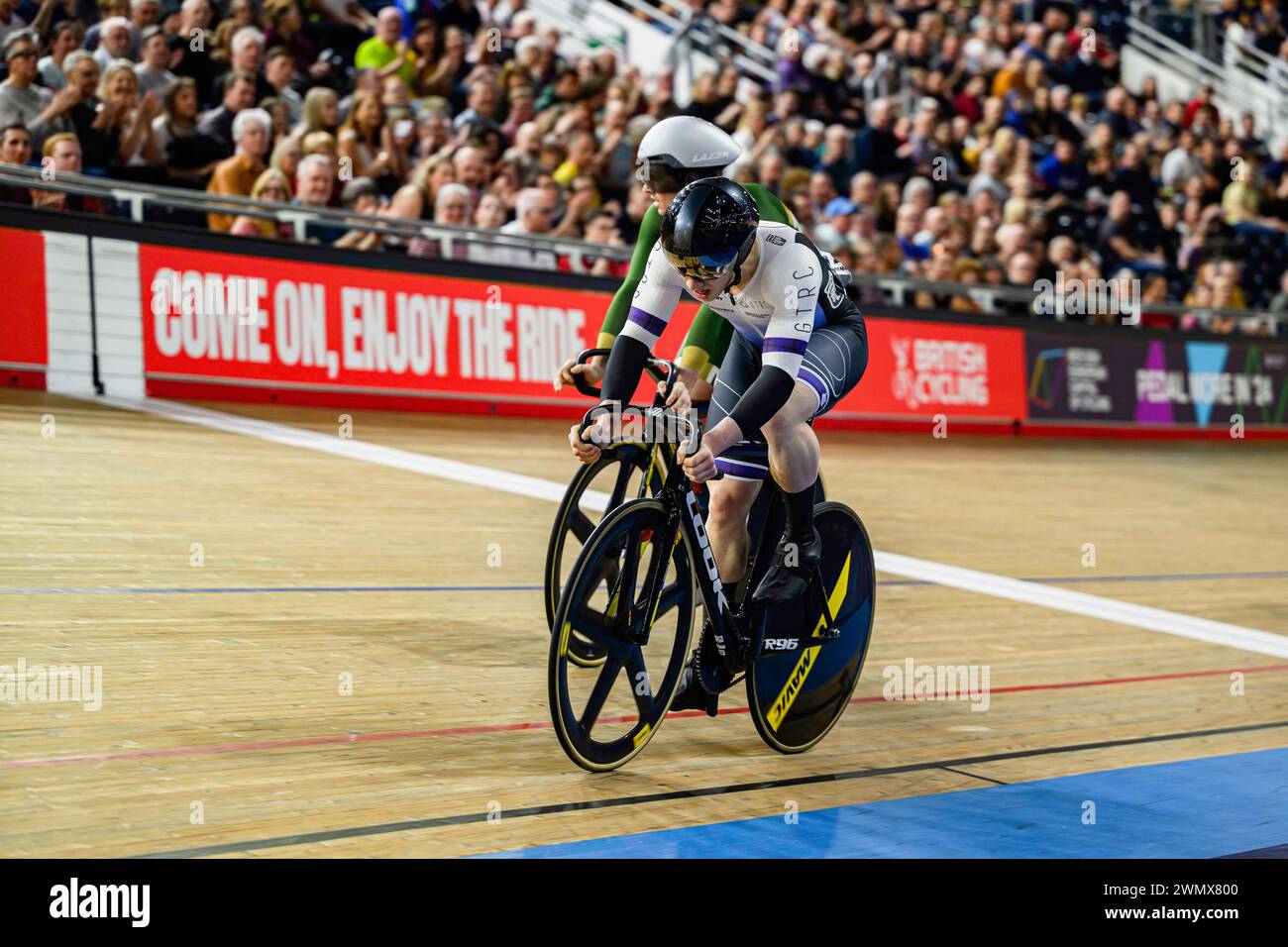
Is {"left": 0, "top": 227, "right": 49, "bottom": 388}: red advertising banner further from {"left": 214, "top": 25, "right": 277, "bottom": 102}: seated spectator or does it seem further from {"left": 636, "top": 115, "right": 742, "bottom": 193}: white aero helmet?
{"left": 636, "top": 115, "right": 742, "bottom": 193}: white aero helmet

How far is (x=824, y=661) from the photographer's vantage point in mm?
3693

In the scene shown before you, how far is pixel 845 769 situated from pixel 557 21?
11.3m

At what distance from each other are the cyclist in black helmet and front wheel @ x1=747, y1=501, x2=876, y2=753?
17 centimetres

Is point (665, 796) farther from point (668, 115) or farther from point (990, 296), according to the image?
point (990, 296)

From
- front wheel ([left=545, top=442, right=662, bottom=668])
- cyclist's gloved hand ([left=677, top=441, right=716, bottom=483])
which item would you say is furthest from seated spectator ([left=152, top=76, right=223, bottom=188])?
cyclist's gloved hand ([left=677, top=441, right=716, bottom=483])

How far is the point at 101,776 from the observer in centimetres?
291

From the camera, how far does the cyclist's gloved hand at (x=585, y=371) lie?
3.47 metres

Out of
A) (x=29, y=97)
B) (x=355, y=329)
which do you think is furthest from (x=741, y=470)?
(x=29, y=97)

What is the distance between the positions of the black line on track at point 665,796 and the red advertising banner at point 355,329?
5.77m

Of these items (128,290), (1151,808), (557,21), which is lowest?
(1151,808)

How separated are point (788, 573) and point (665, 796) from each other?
0.64 m

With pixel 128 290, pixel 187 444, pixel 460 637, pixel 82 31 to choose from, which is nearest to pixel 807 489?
pixel 460 637

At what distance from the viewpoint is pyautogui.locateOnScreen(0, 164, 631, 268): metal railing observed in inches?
297
